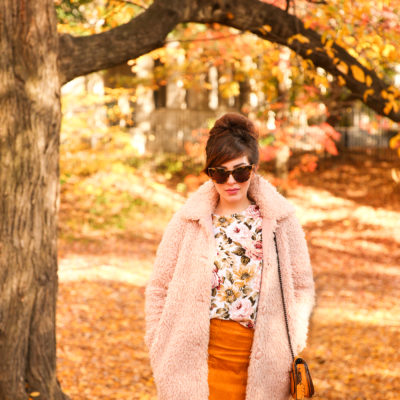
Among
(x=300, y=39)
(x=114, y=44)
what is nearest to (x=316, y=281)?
(x=300, y=39)

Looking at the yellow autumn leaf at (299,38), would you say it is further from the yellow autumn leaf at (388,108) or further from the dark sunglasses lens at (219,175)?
the dark sunglasses lens at (219,175)

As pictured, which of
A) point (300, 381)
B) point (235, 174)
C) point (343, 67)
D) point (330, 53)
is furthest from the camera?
point (343, 67)

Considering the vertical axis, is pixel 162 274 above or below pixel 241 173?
below

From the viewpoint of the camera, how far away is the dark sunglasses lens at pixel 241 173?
2.68 m

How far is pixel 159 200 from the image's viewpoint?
17.7m

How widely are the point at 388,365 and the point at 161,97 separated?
19908 millimetres

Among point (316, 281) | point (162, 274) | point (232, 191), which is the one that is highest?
point (232, 191)

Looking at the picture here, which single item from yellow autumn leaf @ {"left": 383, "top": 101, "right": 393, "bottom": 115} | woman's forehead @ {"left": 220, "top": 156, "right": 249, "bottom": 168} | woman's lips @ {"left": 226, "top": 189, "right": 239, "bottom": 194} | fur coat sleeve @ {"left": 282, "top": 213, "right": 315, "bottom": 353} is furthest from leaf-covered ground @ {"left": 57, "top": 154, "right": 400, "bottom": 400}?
woman's forehead @ {"left": 220, "top": 156, "right": 249, "bottom": 168}

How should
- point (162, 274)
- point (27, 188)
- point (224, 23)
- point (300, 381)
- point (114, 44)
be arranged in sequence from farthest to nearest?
point (224, 23), point (114, 44), point (27, 188), point (162, 274), point (300, 381)

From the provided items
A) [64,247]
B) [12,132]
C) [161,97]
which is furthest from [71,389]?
[161,97]

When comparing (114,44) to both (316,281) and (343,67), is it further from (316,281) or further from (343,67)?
Answer: (316,281)

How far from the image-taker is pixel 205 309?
2.61 metres

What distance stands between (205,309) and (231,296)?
0.14 metres

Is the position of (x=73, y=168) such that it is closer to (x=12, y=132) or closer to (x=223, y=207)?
(x=12, y=132)
